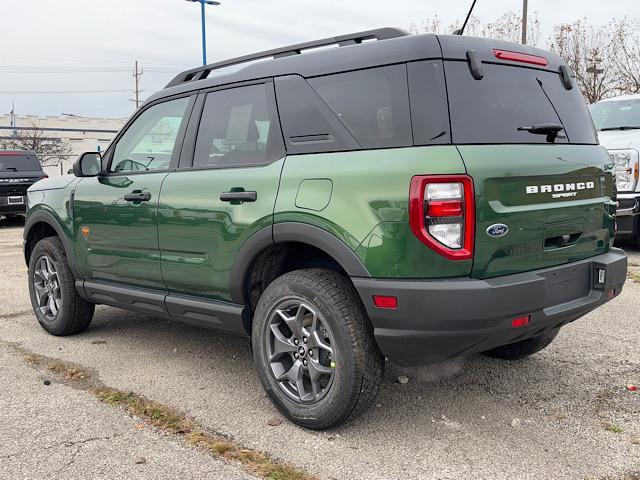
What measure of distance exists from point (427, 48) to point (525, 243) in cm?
101

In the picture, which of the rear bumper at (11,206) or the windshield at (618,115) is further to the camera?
the rear bumper at (11,206)

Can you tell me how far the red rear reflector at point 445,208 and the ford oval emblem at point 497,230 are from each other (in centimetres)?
17

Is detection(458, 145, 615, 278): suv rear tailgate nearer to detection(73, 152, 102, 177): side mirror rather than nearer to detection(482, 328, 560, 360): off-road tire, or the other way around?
detection(482, 328, 560, 360): off-road tire

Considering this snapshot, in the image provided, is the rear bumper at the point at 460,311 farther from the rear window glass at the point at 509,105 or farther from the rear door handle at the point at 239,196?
the rear door handle at the point at 239,196

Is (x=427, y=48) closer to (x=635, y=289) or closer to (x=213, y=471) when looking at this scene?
(x=213, y=471)

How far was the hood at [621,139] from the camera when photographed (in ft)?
26.5

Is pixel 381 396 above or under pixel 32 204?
under

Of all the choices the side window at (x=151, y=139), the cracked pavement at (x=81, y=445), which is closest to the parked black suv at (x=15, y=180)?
the side window at (x=151, y=139)

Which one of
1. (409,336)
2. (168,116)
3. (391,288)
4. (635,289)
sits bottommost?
(635,289)

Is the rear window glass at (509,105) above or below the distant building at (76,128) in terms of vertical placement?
below

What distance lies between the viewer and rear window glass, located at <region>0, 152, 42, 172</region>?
14.6 metres

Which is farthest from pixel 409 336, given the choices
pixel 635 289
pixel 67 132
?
pixel 67 132

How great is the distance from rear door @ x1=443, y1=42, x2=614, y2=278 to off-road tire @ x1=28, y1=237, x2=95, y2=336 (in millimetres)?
3360

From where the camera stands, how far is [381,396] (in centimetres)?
366
